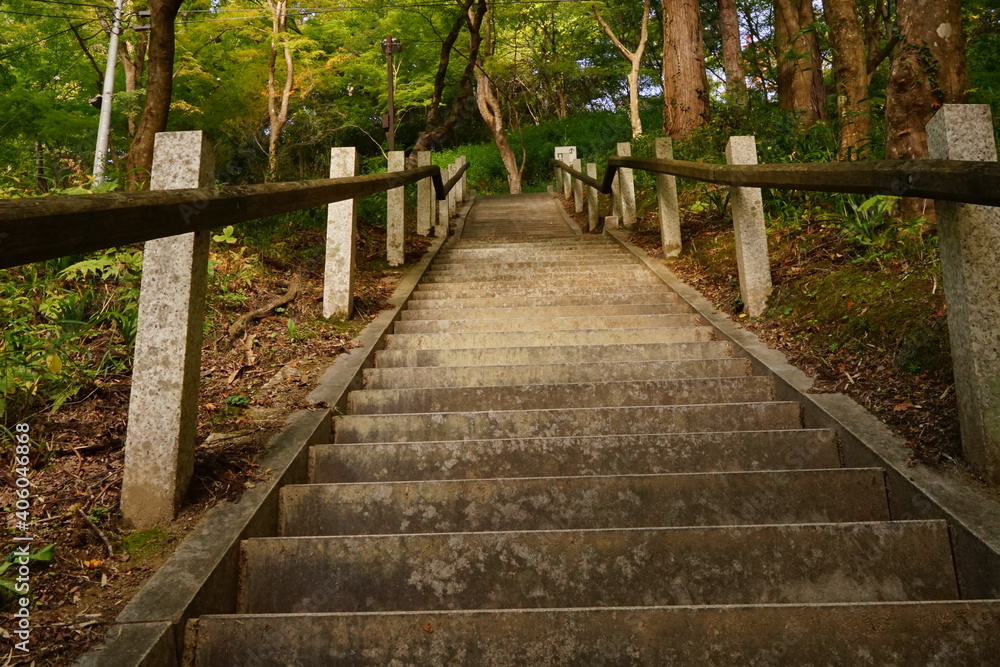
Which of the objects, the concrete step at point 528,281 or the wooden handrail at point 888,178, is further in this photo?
the concrete step at point 528,281

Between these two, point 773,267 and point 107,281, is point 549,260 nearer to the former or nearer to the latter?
point 773,267

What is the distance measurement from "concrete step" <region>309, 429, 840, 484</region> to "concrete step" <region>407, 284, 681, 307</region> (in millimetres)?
2798

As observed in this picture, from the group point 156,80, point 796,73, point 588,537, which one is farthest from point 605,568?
point 796,73

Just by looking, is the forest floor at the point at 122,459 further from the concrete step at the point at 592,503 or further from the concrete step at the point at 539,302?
the concrete step at the point at 539,302

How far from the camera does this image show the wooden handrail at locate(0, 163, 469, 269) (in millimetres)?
1326

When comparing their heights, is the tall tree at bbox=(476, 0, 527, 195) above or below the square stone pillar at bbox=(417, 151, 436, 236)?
above

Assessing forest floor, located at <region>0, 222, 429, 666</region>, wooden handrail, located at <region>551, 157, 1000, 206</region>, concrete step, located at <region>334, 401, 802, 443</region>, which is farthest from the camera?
concrete step, located at <region>334, 401, 802, 443</region>

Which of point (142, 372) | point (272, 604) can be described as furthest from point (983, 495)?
point (142, 372)

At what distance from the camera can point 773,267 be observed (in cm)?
485

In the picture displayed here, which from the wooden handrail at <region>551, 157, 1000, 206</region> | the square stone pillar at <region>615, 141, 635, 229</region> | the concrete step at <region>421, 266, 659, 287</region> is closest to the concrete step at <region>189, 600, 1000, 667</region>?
the wooden handrail at <region>551, 157, 1000, 206</region>

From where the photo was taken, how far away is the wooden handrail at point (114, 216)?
4.35 ft

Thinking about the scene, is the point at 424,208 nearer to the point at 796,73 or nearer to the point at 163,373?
the point at 796,73

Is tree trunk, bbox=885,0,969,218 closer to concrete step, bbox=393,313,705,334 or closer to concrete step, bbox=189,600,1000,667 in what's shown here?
concrete step, bbox=393,313,705,334

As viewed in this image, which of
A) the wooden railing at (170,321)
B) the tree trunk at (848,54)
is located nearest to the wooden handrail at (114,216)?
the wooden railing at (170,321)
